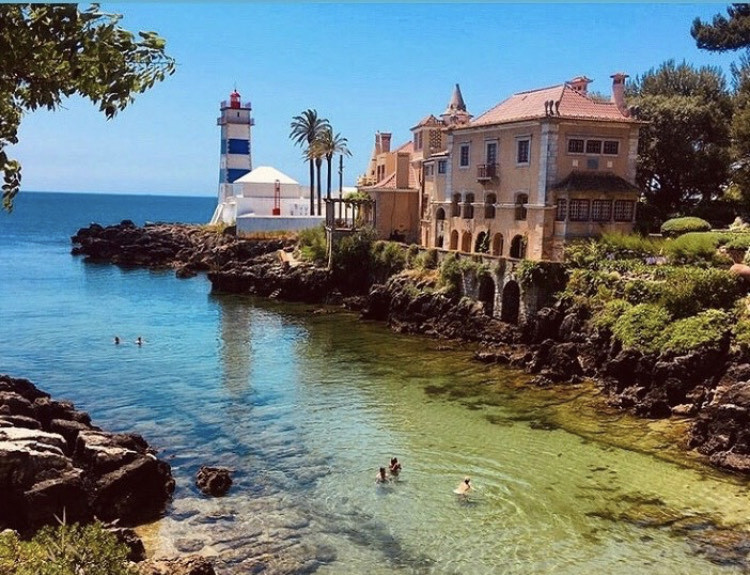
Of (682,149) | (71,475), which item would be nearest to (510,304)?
(682,149)

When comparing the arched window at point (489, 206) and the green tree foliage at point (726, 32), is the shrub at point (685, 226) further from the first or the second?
the green tree foliage at point (726, 32)

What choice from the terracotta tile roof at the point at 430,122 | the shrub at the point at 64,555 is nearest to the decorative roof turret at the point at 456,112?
the terracotta tile roof at the point at 430,122

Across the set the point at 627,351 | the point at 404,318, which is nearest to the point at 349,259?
the point at 404,318

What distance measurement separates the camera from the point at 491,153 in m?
51.0

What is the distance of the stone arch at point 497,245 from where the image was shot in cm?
5100

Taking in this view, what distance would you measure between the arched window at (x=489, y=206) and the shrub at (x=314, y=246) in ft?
58.1

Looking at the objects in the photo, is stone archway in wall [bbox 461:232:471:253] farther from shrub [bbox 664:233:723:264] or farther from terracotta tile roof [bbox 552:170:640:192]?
shrub [bbox 664:233:723:264]

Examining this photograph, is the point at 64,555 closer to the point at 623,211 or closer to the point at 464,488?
the point at 464,488

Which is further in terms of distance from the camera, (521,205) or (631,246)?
(521,205)

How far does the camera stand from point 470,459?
83.3 feet

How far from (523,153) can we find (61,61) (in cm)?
4410

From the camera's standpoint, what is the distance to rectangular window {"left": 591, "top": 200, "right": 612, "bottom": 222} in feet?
151

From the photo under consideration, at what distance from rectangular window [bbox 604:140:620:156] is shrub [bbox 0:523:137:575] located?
43345 mm

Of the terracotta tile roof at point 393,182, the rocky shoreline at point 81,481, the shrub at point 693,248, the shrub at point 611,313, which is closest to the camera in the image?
the rocky shoreline at point 81,481
